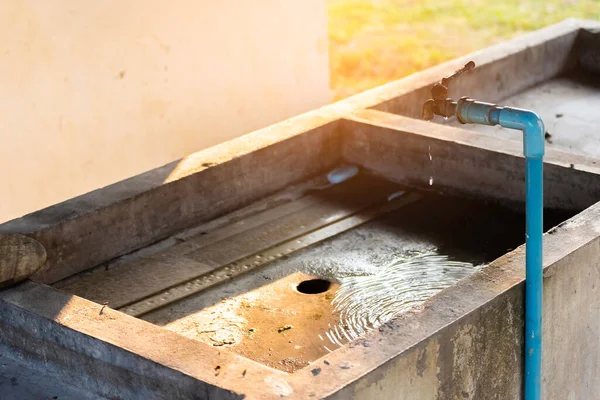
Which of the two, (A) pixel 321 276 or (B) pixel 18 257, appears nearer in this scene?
(B) pixel 18 257

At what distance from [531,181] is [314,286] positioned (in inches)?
42.7

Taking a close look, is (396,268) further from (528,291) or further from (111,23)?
(111,23)

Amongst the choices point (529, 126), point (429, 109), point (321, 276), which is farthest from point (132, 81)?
point (529, 126)

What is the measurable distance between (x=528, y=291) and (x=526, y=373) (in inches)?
12.2

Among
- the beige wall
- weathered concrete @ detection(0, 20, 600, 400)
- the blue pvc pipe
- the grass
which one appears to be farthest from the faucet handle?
the grass

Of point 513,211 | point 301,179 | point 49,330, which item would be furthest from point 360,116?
point 49,330

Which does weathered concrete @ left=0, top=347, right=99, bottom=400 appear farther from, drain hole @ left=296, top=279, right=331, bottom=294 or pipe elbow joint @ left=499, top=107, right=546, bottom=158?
pipe elbow joint @ left=499, top=107, right=546, bottom=158

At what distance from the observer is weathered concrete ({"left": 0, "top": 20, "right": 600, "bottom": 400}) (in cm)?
285

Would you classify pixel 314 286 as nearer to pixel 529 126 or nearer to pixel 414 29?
pixel 529 126

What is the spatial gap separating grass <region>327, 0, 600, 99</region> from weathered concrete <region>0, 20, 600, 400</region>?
4.97 meters

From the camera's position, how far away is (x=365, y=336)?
294cm

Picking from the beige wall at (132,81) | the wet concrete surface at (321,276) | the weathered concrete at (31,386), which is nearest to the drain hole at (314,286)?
the wet concrete surface at (321,276)

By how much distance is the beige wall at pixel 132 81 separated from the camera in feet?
18.3

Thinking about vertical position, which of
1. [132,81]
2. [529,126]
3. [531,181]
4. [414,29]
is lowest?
[414,29]
